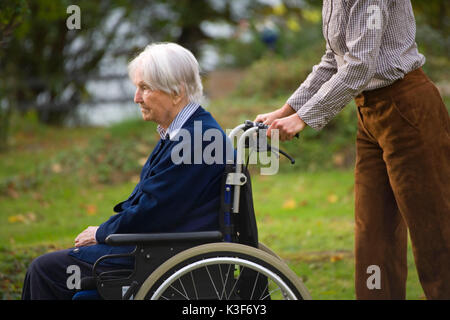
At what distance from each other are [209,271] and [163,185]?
0.37m

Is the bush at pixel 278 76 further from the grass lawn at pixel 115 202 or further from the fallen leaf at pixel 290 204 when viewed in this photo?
the fallen leaf at pixel 290 204

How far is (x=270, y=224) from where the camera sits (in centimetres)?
552

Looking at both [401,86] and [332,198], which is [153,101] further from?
[332,198]

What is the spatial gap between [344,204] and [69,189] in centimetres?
313

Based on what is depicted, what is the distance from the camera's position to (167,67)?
8.25 ft

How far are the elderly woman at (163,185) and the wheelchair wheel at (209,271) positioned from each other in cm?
19

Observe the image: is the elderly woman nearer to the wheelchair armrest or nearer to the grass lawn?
the wheelchair armrest

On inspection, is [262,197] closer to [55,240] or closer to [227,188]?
[55,240]

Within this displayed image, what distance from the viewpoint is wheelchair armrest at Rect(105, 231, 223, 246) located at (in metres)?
2.26

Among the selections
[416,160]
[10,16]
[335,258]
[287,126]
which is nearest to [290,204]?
[335,258]

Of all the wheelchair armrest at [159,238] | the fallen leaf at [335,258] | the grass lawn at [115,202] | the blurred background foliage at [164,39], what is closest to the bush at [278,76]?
the blurred background foliage at [164,39]

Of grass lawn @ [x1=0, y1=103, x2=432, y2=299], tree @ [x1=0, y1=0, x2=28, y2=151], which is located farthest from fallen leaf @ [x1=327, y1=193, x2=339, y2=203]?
tree @ [x1=0, y1=0, x2=28, y2=151]

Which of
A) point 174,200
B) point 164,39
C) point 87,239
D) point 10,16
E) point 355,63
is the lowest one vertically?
point 87,239

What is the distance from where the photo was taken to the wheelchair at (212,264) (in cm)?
221
